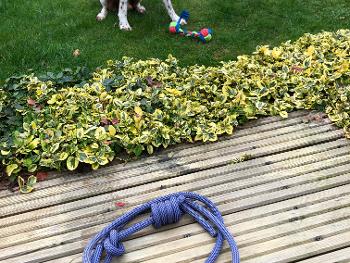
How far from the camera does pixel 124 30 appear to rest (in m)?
6.10

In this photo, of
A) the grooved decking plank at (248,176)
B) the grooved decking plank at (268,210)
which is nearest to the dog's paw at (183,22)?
the grooved decking plank at (248,176)

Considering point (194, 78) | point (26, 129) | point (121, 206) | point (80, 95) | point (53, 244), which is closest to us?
point (53, 244)

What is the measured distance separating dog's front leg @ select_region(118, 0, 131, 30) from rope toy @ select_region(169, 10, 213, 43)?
0.57 meters

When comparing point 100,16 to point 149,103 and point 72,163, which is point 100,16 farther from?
point 72,163

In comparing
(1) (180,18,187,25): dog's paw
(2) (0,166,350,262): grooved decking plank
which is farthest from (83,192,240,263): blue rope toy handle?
(1) (180,18,187,25): dog's paw

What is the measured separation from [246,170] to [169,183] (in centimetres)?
56

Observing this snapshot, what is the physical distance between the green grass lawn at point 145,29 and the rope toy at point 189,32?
0.09 metres

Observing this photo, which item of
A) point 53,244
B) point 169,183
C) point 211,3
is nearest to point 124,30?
point 211,3

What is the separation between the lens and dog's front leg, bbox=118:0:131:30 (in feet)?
20.1

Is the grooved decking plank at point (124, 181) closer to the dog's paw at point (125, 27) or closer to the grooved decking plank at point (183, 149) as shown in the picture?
the grooved decking plank at point (183, 149)

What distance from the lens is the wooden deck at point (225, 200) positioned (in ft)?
9.45

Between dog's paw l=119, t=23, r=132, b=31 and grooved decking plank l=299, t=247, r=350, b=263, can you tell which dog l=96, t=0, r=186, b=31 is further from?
grooved decking plank l=299, t=247, r=350, b=263

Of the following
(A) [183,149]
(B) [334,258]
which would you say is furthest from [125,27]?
(B) [334,258]

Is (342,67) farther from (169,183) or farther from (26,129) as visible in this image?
(26,129)
